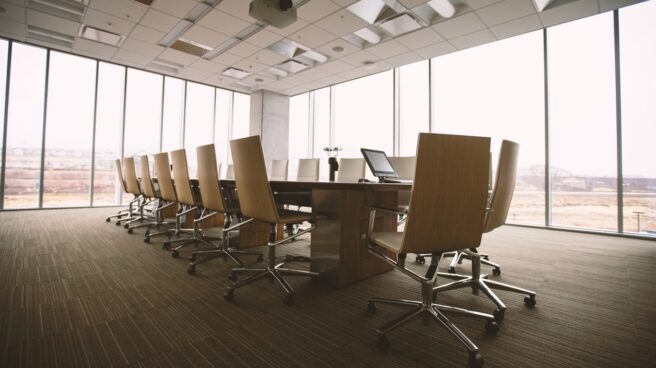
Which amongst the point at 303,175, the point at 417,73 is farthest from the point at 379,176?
the point at 417,73

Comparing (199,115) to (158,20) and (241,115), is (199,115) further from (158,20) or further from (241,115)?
(158,20)

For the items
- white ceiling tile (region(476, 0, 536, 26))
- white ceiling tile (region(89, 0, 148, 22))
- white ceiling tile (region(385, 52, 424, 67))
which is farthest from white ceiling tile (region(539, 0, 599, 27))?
white ceiling tile (region(89, 0, 148, 22))

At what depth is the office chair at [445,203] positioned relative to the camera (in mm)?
1332

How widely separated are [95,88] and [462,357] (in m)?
8.66

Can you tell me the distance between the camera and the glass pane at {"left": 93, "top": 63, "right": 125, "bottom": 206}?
6.97 m

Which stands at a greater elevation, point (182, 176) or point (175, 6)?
point (175, 6)

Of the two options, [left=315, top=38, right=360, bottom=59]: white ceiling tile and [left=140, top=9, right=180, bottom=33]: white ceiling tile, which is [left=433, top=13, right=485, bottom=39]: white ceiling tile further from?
[left=140, top=9, right=180, bottom=33]: white ceiling tile

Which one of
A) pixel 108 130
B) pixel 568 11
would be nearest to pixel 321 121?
pixel 108 130

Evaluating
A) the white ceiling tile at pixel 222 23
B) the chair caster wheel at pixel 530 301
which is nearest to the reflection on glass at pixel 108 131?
the white ceiling tile at pixel 222 23

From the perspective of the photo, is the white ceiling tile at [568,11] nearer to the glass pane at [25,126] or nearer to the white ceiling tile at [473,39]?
the white ceiling tile at [473,39]

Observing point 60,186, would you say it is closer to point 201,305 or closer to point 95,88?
point 95,88

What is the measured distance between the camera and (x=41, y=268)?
256cm

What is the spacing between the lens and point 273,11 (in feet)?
11.1

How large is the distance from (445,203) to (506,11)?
14.8 ft
